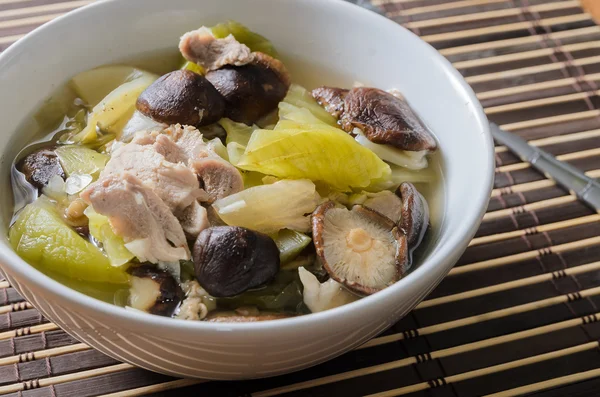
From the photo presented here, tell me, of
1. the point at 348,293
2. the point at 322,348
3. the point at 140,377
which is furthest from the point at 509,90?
the point at 140,377

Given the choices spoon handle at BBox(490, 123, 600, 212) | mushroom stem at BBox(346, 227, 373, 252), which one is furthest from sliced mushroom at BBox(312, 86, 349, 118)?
spoon handle at BBox(490, 123, 600, 212)

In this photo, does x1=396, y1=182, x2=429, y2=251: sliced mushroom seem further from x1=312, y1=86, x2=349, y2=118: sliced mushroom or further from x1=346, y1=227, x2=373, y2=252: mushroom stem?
x1=312, y1=86, x2=349, y2=118: sliced mushroom

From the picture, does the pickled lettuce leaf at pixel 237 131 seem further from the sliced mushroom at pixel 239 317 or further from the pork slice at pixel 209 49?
the sliced mushroom at pixel 239 317

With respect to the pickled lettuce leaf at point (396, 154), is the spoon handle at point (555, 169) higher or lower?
lower

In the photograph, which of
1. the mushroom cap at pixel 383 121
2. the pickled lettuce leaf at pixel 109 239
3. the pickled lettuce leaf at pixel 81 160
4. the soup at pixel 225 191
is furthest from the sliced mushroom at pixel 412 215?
the pickled lettuce leaf at pixel 81 160

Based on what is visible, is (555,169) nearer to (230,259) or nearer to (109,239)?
(230,259)

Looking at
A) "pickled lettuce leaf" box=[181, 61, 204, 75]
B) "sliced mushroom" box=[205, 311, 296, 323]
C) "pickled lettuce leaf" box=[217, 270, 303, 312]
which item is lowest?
"pickled lettuce leaf" box=[217, 270, 303, 312]
